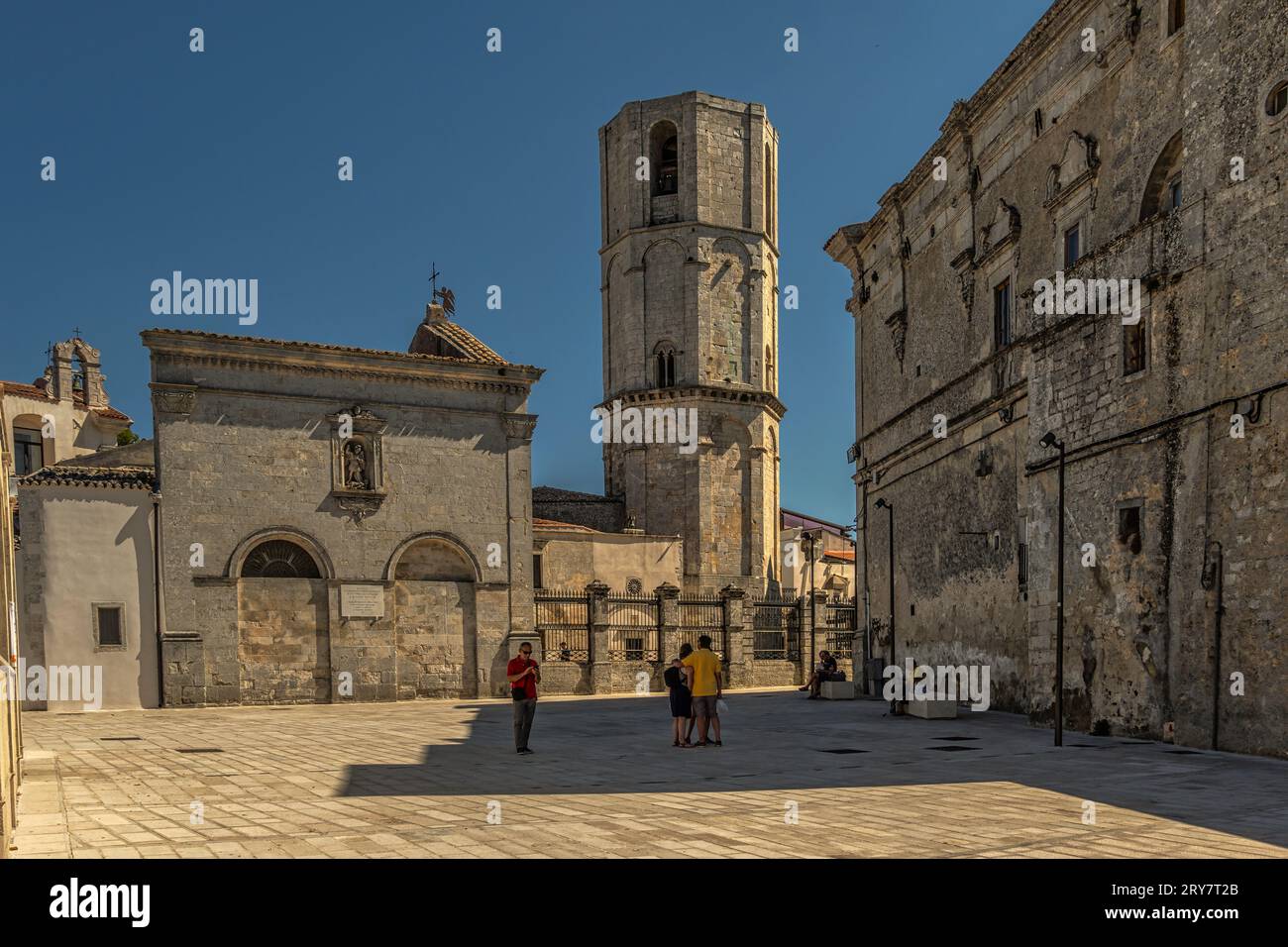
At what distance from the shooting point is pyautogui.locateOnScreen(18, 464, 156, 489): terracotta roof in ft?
79.2

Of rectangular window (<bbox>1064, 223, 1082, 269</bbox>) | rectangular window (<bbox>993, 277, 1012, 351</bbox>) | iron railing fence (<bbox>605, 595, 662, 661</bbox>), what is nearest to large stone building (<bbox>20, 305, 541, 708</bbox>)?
iron railing fence (<bbox>605, 595, 662, 661</bbox>)

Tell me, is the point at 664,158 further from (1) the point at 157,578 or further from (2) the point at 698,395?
(1) the point at 157,578

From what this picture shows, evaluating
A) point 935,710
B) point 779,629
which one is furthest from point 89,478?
point 779,629

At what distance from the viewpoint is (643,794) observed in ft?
33.4

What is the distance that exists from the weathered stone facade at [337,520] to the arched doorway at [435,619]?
38mm

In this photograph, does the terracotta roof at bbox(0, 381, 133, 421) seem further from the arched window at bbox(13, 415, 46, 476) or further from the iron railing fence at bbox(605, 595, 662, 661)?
the iron railing fence at bbox(605, 595, 662, 661)

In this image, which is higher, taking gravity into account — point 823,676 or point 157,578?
point 157,578

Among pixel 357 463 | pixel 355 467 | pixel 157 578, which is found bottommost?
pixel 157 578

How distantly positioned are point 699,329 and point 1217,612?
1270 inches

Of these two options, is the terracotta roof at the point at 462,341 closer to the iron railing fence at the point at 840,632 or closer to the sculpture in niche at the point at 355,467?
the sculpture in niche at the point at 355,467

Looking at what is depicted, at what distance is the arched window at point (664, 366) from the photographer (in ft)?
147
